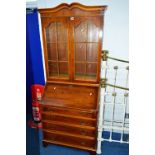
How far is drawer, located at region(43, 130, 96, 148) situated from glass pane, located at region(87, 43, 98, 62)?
3.53 ft

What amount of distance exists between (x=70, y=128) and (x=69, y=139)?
182 millimetres

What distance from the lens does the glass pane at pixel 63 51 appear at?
2.31 meters

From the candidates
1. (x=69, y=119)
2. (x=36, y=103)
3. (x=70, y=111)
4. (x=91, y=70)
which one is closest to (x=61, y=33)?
(x=91, y=70)

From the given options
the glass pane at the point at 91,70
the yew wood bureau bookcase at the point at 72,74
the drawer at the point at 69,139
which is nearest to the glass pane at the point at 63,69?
the yew wood bureau bookcase at the point at 72,74

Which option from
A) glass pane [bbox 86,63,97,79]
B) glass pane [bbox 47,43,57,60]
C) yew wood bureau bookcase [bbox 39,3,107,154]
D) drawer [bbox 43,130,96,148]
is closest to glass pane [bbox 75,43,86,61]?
yew wood bureau bookcase [bbox 39,3,107,154]

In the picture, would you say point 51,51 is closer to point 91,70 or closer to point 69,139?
point 91,70

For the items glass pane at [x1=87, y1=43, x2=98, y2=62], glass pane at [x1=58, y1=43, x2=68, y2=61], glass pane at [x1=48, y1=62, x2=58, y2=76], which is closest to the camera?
glass pane at [x1=87, y1=43, x2=98, y2=62]

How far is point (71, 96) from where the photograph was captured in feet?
7.30

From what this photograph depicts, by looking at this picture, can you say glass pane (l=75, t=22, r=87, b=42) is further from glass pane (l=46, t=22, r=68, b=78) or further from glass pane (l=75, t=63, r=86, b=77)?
glass pane (l=75, t=63, r=86, b=77)

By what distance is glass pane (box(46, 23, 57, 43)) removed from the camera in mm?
2275
